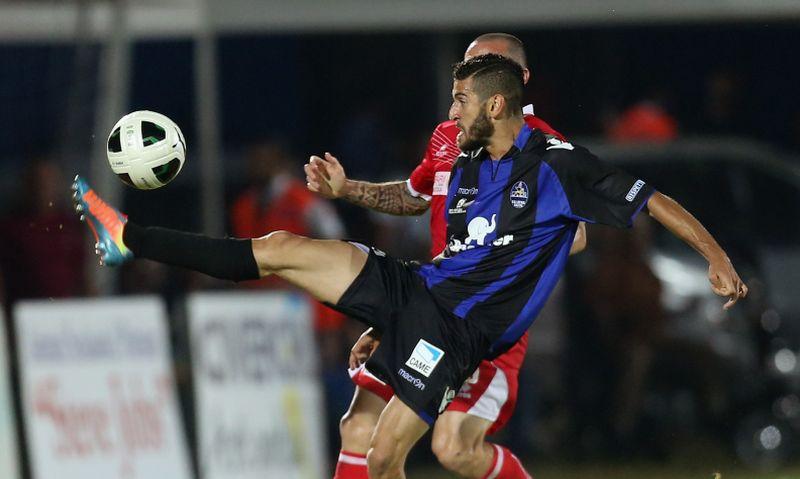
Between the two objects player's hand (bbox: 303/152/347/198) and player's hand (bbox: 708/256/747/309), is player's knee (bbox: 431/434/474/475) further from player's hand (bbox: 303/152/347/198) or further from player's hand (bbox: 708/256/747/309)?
player's hand (bbox: 708/256/747/309)

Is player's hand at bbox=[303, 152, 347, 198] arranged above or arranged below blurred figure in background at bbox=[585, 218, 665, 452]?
above

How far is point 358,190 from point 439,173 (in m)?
0.39

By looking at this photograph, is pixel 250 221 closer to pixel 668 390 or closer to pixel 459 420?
pixel 668 390

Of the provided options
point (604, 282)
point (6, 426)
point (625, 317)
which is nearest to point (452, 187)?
→ point (6, 426)

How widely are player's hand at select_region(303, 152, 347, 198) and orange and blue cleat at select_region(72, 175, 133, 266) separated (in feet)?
2.94

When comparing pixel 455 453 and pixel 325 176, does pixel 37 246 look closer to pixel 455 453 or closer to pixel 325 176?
pixel 325 176

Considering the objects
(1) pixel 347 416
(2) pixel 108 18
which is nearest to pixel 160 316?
(2) pixel 108 18

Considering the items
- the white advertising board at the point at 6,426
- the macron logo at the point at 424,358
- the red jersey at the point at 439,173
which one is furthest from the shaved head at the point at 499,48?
the white advertising board at the point at 6,426

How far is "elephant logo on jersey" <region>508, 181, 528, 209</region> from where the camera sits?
707 centimetres

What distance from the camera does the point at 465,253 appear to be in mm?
7207

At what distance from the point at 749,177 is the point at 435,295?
6040mm

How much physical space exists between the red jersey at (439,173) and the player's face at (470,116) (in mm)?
422

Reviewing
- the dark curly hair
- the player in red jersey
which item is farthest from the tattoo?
the dark curly hair

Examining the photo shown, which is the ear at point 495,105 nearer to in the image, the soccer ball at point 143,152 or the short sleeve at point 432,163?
the short sleeve at point 432,163
